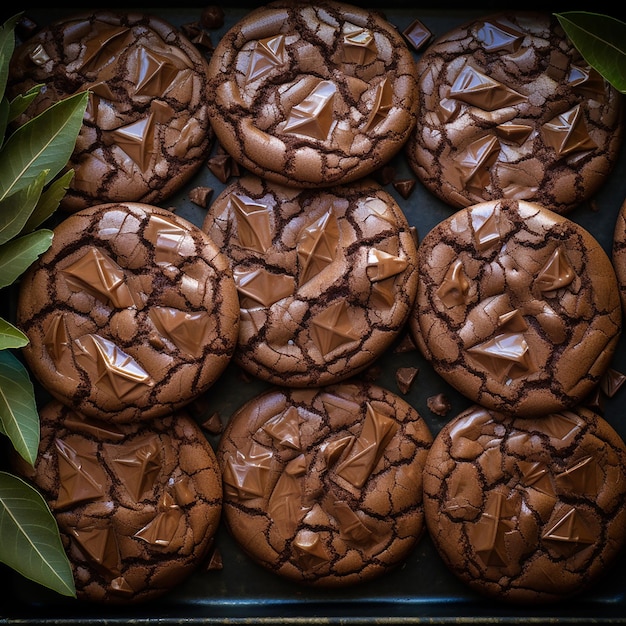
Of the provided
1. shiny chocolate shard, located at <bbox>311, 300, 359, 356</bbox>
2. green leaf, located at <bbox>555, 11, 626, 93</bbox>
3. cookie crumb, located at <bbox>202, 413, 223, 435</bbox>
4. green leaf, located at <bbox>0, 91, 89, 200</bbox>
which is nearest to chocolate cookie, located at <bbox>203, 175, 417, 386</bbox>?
shiny chocolate shard, located at <bbox>311, 300, 359, 356</bbox>

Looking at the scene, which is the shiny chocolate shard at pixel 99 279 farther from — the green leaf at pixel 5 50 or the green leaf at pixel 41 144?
the green leaf at pixel 5 50

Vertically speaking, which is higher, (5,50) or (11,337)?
(5,50)

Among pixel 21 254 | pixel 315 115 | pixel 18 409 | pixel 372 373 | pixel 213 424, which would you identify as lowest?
pixel 213 424

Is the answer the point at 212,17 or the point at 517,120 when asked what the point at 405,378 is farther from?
the point at 212,17

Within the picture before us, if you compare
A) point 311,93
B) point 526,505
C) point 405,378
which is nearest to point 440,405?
point 405,378

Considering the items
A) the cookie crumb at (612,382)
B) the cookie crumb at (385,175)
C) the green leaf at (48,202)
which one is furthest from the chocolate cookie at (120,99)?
the cookie crumb at (612,382)

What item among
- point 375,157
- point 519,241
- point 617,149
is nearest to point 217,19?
point 375,157
